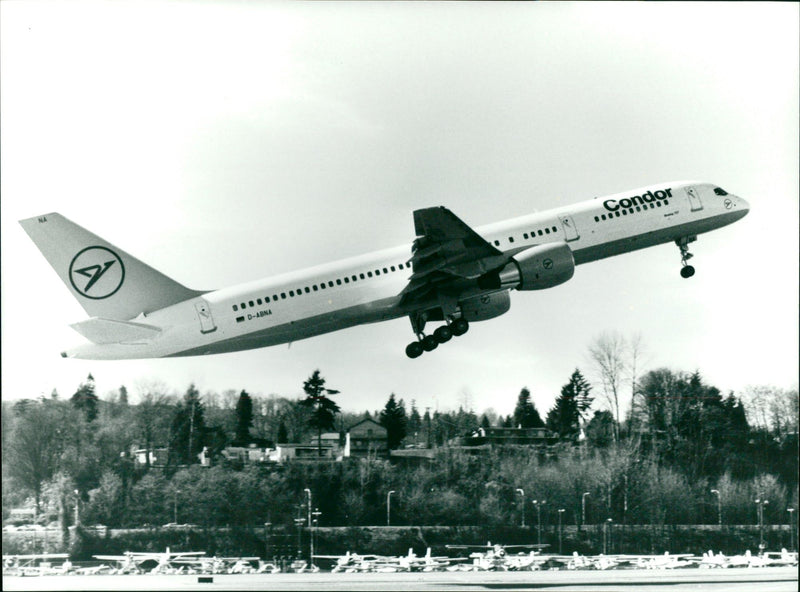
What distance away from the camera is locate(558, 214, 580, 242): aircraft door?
21.9m

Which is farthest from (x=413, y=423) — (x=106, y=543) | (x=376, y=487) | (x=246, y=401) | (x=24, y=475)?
(x=24, y=475)

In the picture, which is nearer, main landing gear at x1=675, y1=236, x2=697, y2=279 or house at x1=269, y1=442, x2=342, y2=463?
main landing gear at x1=675, y1=236, x2=697, y2=279

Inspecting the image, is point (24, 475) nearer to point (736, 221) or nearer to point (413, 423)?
point (413, 423)

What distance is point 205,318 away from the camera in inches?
777

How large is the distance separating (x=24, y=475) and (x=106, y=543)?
261 centimetres

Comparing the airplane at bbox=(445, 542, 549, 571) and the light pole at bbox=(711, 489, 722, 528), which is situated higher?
the light pole at bbox=(711, 489, 722, 528)

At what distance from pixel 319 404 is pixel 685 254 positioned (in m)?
9.39

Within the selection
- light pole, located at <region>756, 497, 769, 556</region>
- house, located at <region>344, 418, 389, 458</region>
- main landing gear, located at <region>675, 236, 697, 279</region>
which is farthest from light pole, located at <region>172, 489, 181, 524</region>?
light pole, located at <region>756, 497, 769, 556</region>

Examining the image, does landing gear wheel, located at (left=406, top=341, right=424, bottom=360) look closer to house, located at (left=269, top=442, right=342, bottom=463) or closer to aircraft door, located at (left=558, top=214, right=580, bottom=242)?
house, located at (left=269, top=442, right=342, bottom=463)

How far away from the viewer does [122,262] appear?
19734 millimetres

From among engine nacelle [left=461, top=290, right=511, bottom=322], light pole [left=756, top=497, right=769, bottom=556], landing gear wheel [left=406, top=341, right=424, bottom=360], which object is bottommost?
light pole [left=756, top=497, right=769, bottom=556]

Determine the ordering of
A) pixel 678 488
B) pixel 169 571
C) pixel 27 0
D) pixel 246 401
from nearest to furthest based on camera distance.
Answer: pixel 27 0
pixel 169 571
pixel 246 401
pixel 678 488

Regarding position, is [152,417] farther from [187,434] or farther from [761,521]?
[761,521]

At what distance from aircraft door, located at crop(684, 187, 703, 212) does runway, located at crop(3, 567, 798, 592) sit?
854cm
